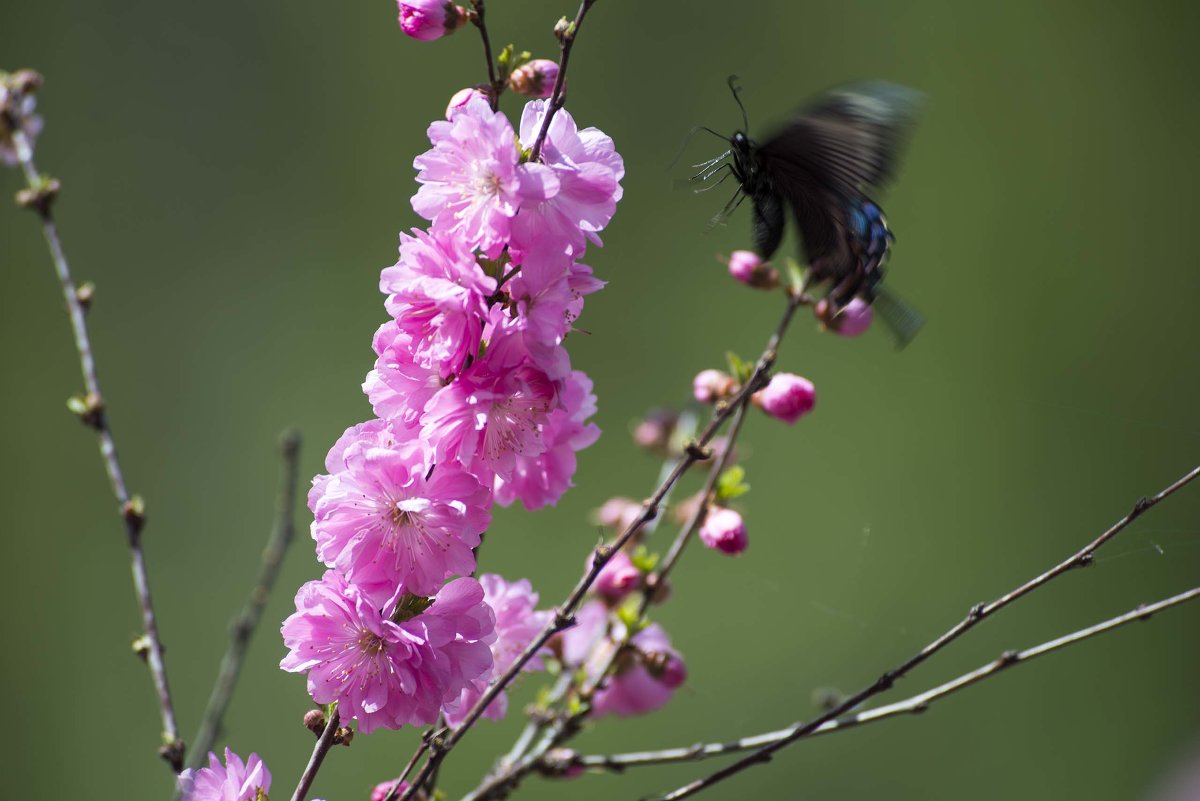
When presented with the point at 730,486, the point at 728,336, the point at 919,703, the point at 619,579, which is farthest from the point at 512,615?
the point at 728,336

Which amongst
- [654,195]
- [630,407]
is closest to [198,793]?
[630,407]

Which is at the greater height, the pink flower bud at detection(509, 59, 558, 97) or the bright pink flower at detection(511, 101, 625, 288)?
the pink flower bud at detection(509, 59, 558, 97)

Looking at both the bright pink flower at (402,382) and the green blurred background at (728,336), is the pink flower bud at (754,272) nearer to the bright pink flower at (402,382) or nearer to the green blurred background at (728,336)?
the bright pink flower at (402,382)

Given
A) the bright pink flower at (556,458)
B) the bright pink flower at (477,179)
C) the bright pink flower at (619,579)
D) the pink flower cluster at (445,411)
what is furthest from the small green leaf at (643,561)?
the bright pink flower at (477,179)

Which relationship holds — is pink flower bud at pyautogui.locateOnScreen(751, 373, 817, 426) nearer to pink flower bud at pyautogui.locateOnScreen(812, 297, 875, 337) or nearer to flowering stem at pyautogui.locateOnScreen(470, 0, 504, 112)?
pink flower bud at pyautogui.locateOnScreen(812, 297, 875, 337)

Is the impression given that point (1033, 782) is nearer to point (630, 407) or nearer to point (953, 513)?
point (953, 513)

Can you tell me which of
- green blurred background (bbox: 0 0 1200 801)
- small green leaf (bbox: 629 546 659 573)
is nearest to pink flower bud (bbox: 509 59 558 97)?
small green leaf (bbox: 629 546 659 573)
